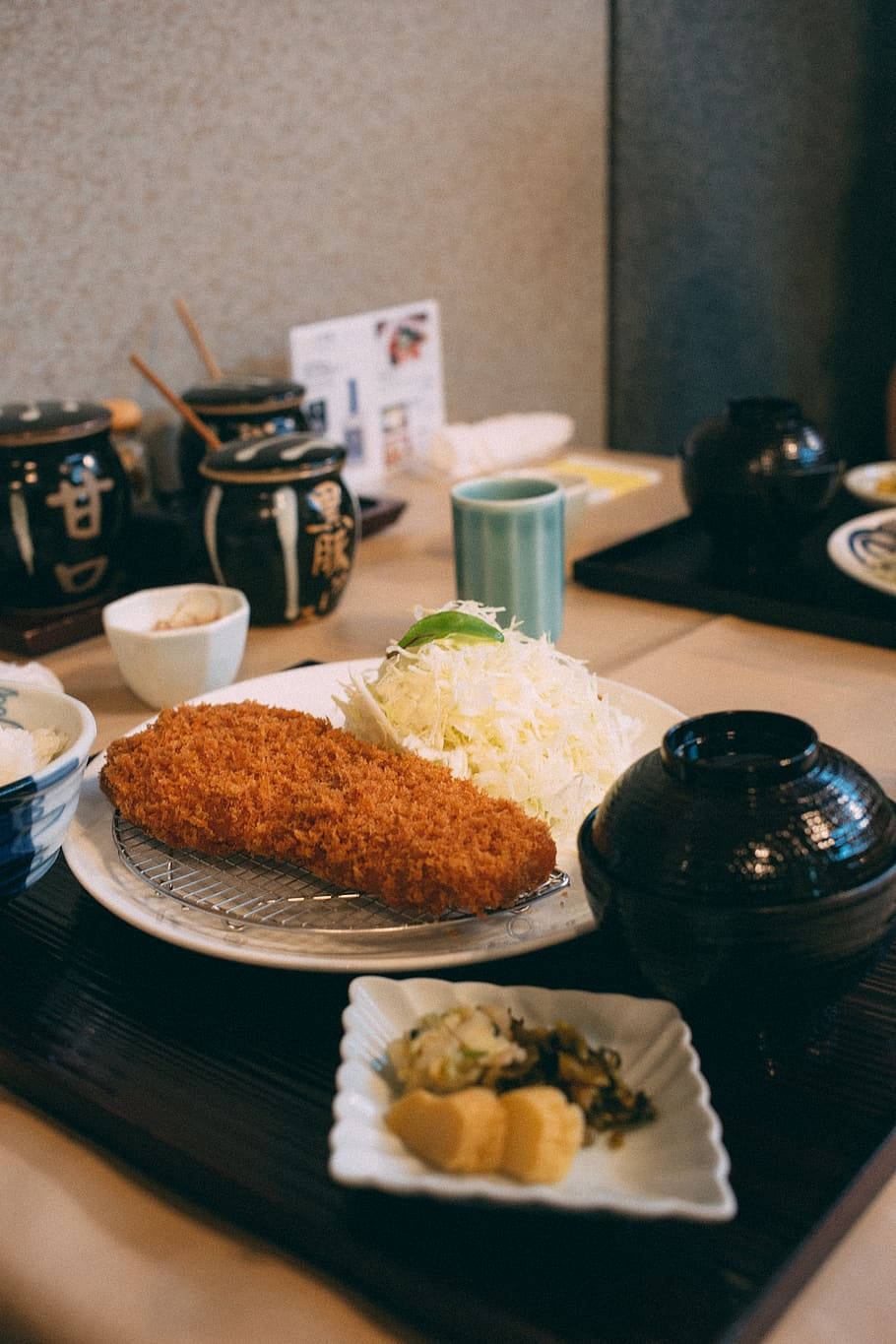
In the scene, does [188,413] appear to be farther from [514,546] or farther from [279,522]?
[514,546]

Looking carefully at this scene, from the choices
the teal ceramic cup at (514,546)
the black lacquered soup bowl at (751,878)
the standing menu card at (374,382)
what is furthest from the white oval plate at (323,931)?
the standing menu card at (374,382)

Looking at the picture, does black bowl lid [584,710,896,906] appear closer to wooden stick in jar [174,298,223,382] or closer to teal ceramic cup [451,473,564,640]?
teal ceramic cup [451,473,564,640]

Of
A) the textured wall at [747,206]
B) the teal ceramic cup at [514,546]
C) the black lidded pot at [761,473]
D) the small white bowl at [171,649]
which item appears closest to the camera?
the small white bowl at [171,649]

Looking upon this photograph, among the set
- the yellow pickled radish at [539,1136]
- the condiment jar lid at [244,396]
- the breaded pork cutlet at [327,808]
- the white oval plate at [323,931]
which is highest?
the condiment jar lid at [244,396]

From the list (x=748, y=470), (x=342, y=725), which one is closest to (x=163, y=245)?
(x=748, y=470)

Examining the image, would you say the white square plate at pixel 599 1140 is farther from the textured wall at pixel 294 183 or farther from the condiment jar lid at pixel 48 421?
the textured wall at pixel 294 183

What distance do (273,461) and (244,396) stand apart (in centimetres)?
33

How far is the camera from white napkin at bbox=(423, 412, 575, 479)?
215 cm

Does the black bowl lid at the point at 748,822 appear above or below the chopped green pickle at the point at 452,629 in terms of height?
above

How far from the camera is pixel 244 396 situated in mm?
1758

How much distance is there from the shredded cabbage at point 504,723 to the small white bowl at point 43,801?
0.80ft

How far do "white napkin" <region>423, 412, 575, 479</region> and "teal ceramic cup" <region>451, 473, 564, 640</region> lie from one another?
731 millimetres

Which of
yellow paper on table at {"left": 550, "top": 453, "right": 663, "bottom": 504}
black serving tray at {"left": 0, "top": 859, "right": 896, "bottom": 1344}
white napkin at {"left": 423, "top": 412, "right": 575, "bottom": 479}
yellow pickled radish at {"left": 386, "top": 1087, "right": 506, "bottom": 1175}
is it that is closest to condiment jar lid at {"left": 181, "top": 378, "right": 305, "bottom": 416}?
white napkin at {"left": 423, "top": 412, "right": 575, "bottom": 479}

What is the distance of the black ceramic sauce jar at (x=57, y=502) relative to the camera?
1.43 m
